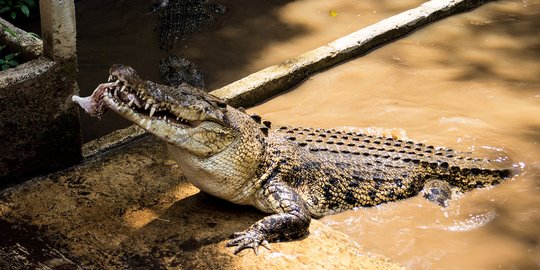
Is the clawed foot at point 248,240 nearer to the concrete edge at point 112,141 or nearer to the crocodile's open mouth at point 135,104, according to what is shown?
the crocodile's open mouth at point 135,104

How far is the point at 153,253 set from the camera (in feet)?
14.3

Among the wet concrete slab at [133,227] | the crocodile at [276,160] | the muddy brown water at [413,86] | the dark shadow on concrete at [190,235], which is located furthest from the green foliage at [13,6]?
the dark shadow on concrete at [190,235]

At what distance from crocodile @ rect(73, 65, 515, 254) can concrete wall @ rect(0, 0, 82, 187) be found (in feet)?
1.56

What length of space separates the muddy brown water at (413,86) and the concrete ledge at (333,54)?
3.8 inches

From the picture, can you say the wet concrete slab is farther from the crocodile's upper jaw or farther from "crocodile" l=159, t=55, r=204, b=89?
"crocodile" l=159, t=55, r=204, b=89

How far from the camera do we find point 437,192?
16.9 feet

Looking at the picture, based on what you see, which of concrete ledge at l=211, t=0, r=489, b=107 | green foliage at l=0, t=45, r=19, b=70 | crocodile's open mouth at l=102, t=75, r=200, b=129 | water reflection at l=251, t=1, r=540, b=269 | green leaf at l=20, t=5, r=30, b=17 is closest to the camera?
crocodile's open mouth at l=102, t=75, r=200, b=129

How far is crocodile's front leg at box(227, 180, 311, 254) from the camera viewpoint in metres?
4.44

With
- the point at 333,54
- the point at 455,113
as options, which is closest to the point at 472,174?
the point at 455,113

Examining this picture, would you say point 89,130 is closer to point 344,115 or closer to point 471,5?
point 344,115

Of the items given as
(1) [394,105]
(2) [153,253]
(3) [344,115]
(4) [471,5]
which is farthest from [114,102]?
(4) [471,5]

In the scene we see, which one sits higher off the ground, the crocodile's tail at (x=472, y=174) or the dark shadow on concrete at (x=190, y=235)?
the crocodile's tail at (x=472, y=174)

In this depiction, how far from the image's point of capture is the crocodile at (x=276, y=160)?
4.39 m

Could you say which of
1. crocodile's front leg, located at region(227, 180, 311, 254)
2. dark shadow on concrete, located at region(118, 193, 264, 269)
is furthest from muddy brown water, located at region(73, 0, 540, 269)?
dark shadow on concrete, located at region(118, 193, 264, 269)
